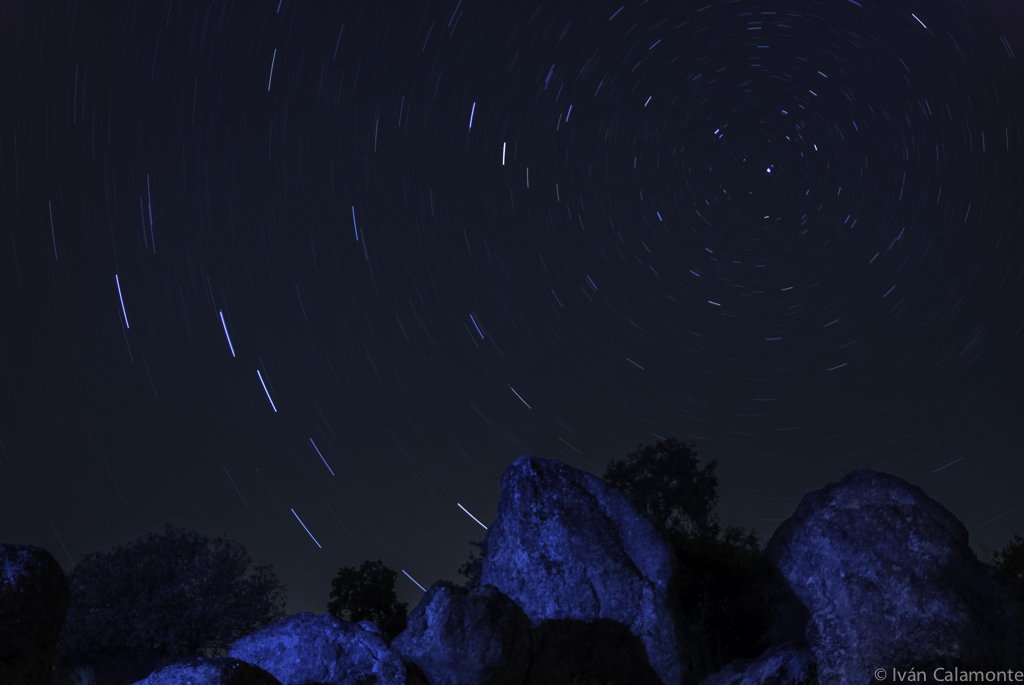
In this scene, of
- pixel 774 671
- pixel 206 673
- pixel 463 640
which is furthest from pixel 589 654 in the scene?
pixel 206 673

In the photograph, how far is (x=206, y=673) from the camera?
8.87 metres

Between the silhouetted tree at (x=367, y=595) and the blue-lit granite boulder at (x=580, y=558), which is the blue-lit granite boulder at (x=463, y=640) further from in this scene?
the silhouetted tree at (x=367, y=595)

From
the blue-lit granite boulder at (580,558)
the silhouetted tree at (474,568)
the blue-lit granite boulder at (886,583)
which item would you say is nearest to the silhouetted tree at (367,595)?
the silhouetted tree at (474,568)

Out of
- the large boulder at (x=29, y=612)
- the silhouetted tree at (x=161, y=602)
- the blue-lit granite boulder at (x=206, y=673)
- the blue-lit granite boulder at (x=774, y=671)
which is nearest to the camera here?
the blue-lit granite boulder at (x=206, y=673)

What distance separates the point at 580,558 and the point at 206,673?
344 inches

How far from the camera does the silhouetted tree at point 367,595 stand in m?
29.9

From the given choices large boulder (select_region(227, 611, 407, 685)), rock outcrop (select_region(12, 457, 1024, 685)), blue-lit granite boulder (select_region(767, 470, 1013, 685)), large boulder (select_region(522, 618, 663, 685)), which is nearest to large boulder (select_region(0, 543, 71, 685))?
rock outcrop (select_region(12, 457, 1024, 685))

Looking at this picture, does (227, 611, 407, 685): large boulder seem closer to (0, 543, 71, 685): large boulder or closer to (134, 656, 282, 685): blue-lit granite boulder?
(0, 543, 71, 685): large boulder

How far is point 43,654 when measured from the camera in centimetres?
1040

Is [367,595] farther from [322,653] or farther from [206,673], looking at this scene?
[206,673]

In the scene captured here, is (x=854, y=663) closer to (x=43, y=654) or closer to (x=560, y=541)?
(x=560, y=541)

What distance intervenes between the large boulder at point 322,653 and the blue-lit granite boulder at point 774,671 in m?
5.75

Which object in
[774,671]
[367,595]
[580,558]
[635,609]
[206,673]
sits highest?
[367,595]

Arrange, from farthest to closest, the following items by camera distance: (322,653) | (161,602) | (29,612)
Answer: (161,602)
(322,653)
(29,612)
